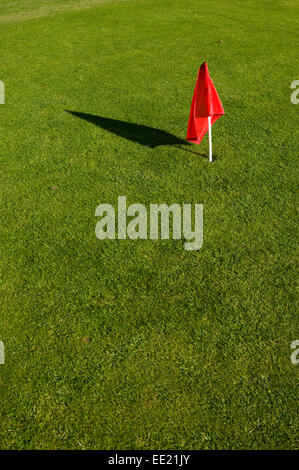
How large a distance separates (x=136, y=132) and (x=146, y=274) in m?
2.91

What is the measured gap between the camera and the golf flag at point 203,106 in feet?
16.8

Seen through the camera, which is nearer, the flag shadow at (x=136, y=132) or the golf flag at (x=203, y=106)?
the golf flag at (x=203, y=106)

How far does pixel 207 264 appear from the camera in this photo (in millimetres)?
4145

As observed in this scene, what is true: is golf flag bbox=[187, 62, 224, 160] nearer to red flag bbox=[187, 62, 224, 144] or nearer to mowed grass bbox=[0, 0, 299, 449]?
red flag bbox=[187, 62, 224, 144]

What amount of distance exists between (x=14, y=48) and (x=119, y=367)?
8.53 metres

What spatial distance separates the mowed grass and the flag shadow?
0.14 m

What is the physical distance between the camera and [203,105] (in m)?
5.27

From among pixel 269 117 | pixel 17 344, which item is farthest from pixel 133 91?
pixel 17 344

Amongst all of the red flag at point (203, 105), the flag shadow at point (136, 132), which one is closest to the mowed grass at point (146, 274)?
the flag shadow at point (136, 132)

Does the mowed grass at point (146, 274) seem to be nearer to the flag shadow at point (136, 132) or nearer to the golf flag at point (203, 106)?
the flag shadow at point (136, 132)

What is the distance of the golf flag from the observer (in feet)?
16.8

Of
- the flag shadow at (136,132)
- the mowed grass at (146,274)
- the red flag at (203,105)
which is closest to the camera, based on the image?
the mowed grass at (146,274)

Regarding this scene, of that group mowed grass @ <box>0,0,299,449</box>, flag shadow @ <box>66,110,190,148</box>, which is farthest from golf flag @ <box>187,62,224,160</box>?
flag shadow @ <box>66,110,190,148</box>

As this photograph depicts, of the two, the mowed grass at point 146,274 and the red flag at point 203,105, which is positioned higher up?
the red flag at point 203,105
